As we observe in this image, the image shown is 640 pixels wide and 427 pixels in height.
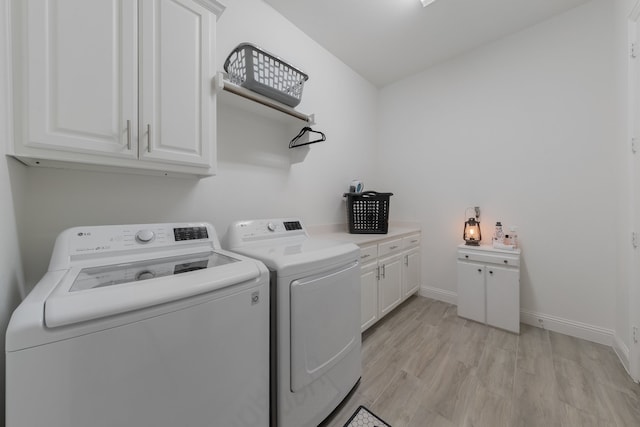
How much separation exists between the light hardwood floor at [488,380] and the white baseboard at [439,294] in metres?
0.47

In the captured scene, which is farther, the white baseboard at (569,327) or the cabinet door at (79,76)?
the white baseboard at (569,327)

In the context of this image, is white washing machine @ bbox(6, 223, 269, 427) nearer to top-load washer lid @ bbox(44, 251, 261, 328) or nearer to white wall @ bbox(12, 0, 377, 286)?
top-load washer lid @ bbox(44, 251, 261, 328)

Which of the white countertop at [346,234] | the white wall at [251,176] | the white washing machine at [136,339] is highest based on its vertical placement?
the white wall at [251,176]

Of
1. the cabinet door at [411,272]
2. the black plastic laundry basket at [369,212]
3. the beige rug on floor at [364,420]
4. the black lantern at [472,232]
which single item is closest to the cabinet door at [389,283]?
the cabinet door at [411,272]

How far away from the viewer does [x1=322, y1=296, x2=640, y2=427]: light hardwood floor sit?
1221mm

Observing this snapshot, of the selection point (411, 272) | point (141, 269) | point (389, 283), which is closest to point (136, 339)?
point (141, 269)

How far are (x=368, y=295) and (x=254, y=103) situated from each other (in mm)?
1690

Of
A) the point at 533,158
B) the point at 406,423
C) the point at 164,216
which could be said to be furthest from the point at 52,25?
the point at 533,158

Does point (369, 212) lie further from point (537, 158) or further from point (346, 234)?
point (537, 158)

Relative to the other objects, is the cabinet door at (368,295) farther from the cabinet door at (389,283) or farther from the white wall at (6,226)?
the white wall at (6,226)

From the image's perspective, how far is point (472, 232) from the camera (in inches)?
91.6

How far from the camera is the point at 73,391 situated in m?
0.57

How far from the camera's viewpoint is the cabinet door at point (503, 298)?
199cm

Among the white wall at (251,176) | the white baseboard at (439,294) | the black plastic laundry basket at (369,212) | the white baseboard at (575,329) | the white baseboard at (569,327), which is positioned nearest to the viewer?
the white wall at (251,176)
